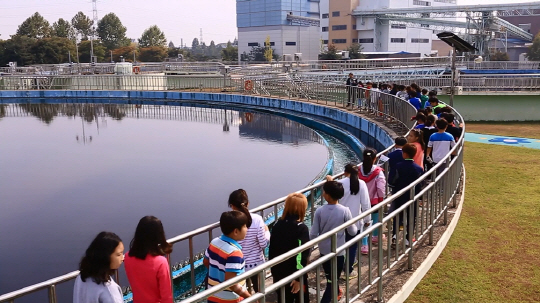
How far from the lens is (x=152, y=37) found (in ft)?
310

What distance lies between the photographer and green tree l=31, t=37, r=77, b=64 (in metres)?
68.1

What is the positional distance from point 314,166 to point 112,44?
87.1m

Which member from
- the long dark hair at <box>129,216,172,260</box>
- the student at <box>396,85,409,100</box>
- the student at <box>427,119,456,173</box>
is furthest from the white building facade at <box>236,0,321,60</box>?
the long dark hair at <box>129,216,172,260</box>

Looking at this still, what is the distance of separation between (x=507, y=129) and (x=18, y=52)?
6498 cm

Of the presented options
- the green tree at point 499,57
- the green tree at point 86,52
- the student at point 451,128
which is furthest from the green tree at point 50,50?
the student at point 451,128

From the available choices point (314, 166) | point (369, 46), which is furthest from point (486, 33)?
point (314, 166)

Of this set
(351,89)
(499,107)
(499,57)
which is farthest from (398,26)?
(351,89)

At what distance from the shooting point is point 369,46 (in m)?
86.9

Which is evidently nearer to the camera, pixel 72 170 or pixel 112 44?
pixel 72 170

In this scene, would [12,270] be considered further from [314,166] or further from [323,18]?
[323,18]

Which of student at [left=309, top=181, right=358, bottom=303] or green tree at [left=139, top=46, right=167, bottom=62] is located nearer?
student at [left=309, top=181, right=358, bottom=303]

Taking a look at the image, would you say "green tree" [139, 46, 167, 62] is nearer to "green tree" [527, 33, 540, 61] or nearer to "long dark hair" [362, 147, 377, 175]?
"green tree" [527, 33, 540, 61]

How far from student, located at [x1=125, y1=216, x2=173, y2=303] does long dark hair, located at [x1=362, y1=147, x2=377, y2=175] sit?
9.12 ft

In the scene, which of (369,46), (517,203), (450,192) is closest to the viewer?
(450,192)
